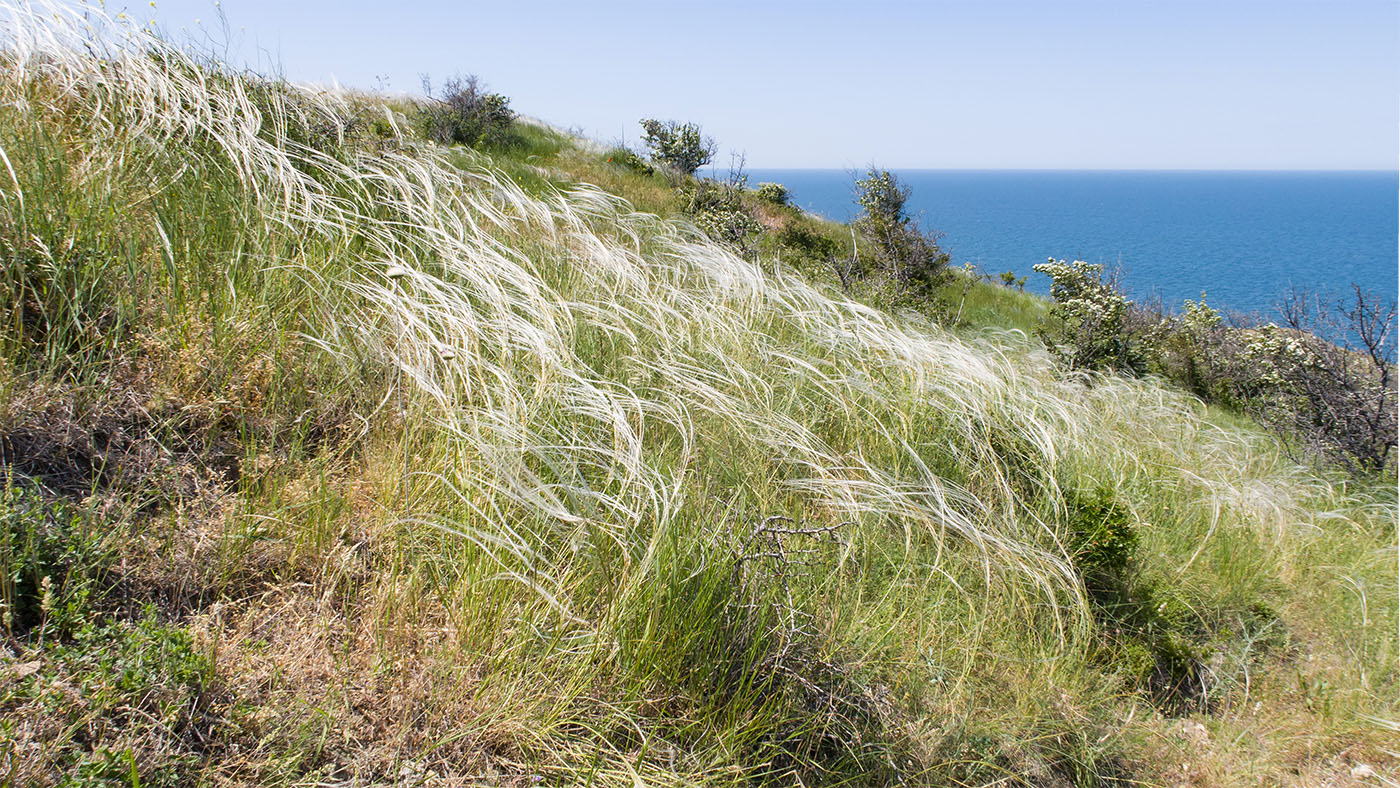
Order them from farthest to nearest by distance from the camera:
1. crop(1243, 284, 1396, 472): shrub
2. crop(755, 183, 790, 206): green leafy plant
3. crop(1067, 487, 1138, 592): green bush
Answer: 1. crop(755, 183, 790, 206): green leafy plant
2. crop(1243, 284, 1396, 472): shrub
3. crop(1067, 487, 1138, 592): green bush

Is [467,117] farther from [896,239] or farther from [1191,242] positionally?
[1191,242]

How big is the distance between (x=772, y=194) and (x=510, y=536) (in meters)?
11.9

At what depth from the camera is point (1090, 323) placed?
888 centimetres

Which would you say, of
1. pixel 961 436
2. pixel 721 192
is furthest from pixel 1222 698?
pixel 721 192

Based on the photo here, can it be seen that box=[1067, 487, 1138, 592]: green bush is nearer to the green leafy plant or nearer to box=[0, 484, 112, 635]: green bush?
box=[0, 484, 112, 635]: green bush

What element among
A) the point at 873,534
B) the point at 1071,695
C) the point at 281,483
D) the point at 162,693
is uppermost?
the point at 281,483

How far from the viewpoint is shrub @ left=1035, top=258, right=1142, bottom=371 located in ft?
28.7

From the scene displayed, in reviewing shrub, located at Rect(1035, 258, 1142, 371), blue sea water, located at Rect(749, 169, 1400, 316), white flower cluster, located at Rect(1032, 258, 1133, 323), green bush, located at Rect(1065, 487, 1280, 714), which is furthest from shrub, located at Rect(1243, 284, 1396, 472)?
green bush, located at Rect(1065, 487, 1280, 714)

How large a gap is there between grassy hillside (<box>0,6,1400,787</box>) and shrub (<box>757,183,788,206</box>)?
9.35 m

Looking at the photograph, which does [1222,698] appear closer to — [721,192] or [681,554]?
[681,554]

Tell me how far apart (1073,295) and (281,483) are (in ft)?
35.3

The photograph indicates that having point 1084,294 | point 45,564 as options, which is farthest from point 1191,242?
point 45,564

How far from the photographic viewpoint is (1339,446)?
263 inches

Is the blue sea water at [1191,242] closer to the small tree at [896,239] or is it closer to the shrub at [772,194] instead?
the small tree at [896,239]
